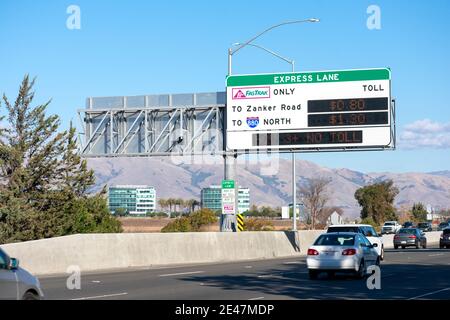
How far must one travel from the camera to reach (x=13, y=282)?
12.8 metres

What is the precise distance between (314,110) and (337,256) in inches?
715

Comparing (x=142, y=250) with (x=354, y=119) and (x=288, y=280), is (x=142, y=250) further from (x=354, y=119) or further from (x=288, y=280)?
(x=354, y=119)

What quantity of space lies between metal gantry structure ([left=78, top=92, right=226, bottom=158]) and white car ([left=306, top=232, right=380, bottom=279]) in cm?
2241

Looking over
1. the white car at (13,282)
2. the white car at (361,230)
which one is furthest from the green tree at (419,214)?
the white car at (13,282)

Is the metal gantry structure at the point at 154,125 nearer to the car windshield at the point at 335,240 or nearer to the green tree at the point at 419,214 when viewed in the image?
the car windshield at the point at 335,240

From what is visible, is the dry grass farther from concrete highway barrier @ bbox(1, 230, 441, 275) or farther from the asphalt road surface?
the asphalt road surface

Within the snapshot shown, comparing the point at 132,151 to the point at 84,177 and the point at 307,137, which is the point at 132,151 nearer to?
the point at 84,177

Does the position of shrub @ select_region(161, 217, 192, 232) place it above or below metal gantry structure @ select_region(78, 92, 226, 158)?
below

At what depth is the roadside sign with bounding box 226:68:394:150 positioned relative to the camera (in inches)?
1683

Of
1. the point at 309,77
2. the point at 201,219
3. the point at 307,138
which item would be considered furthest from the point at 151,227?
the point at 309,77

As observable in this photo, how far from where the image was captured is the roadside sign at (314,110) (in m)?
42.8

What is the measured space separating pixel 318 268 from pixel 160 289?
6.16 m

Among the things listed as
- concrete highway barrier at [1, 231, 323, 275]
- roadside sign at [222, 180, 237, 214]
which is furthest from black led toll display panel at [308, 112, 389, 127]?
concrete highway barrier at [1, 231, 323, 275]
